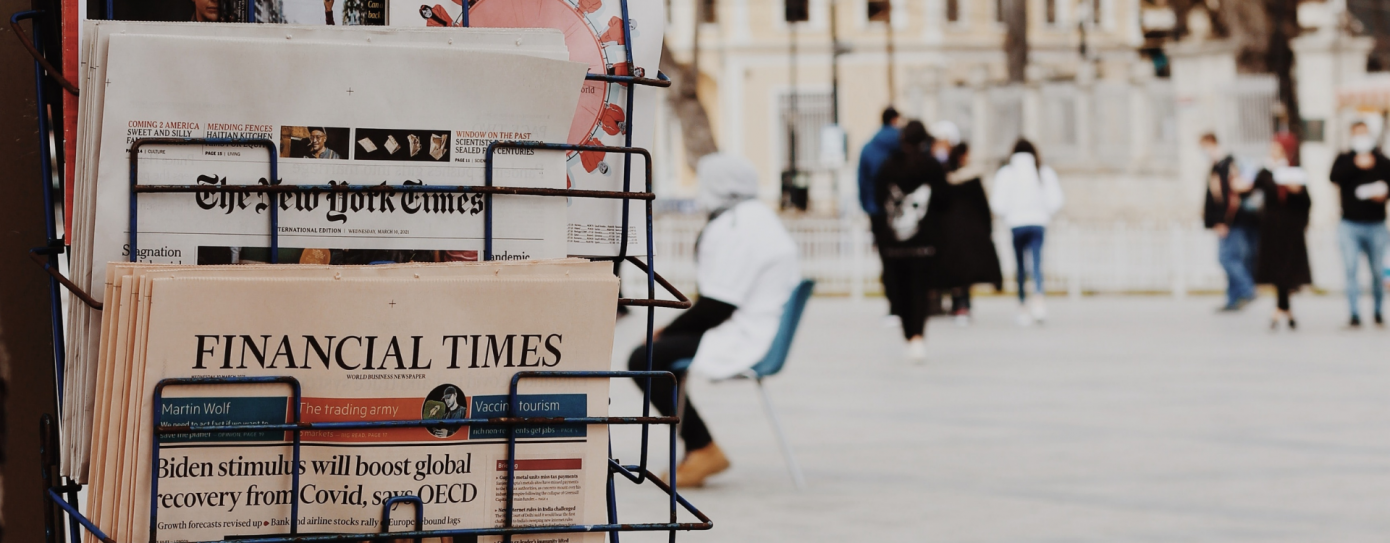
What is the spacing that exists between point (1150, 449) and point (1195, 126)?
732 inches

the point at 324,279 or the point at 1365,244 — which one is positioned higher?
the point at 324,279

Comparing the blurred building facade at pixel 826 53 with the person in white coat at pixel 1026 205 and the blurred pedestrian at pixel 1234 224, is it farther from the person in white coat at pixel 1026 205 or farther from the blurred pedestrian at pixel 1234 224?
the person in white coat at pixel 1026 205

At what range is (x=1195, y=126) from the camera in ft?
79.2

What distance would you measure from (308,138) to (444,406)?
29cm

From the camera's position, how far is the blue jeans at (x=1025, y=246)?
14.0 m

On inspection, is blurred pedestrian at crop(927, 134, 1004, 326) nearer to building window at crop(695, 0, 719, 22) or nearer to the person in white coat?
the person in white coat

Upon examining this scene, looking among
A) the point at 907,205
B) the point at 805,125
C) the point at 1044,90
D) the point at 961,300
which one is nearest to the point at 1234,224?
the point at 961,300

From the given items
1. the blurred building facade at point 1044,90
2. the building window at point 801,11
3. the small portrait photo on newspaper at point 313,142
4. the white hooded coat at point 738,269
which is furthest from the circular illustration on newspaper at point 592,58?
the building window at point 801,11

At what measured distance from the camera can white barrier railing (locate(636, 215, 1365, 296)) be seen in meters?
18.3

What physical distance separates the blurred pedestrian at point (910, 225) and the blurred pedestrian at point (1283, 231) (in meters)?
3.44

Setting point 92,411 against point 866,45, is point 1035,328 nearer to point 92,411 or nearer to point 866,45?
point 92,411

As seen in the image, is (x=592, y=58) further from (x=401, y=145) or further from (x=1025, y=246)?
(x=1025, y=246)

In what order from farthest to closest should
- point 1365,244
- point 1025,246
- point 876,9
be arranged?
point 876,9 → point 1025,246 → point 1365,244

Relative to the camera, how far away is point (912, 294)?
34.9 feet
